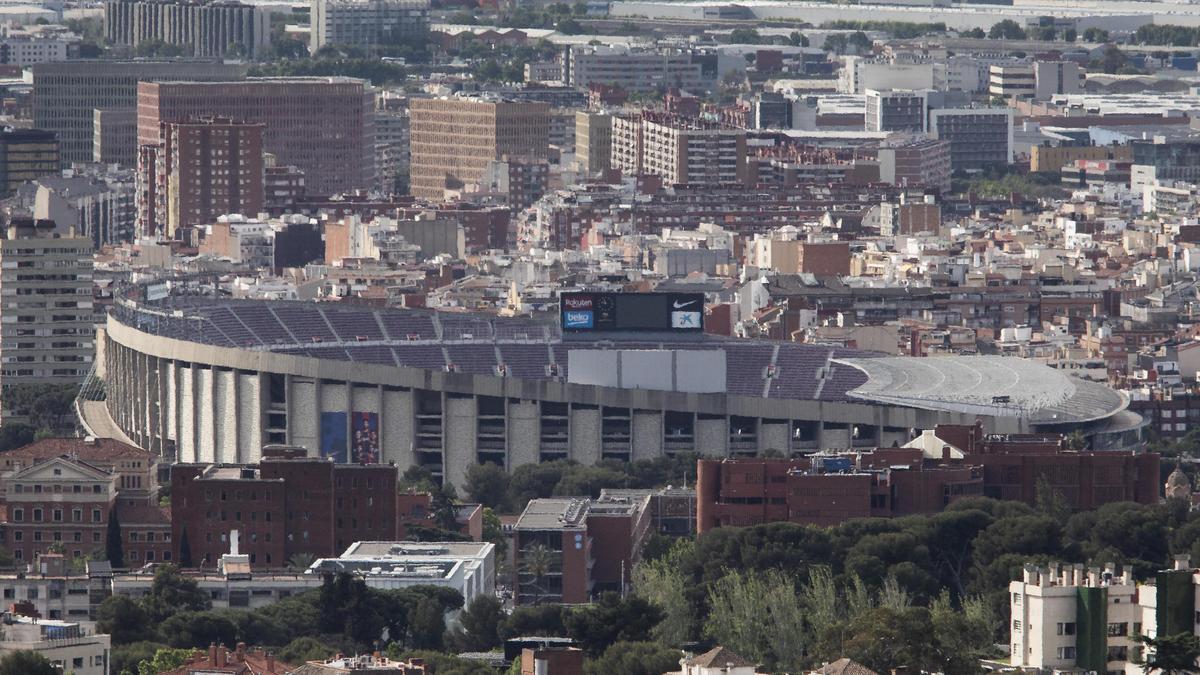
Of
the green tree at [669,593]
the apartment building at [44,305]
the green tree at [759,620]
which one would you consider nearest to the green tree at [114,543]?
the green tree at [669,593]

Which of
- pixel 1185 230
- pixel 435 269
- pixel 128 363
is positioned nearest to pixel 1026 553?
→ pixel 128 363

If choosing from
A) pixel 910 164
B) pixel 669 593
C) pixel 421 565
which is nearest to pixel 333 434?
pixel 421 565

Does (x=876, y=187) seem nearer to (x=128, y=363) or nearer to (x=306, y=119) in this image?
(x=306, y=119)

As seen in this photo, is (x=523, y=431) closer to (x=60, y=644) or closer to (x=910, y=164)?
(x=60, y=644)

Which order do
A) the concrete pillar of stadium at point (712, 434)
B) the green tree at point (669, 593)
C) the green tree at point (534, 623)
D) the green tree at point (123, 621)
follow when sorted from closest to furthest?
the green tree at point (123, 621), the green tree at point (534, 623), the green tree at point (669, 593), the concrete pillar of stadium at point (712, 434)

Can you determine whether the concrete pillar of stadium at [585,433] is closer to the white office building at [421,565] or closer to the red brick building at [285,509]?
the red brick building at [285,509]

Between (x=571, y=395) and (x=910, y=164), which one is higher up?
(x=571, y=395)
